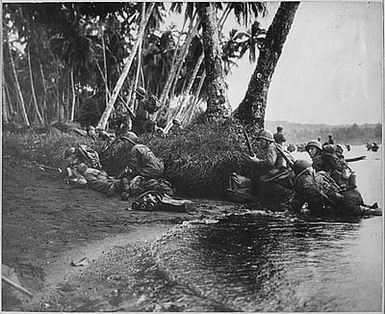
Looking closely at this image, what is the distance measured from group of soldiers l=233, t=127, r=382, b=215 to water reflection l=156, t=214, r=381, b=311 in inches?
3.8

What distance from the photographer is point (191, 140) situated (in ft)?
10.4

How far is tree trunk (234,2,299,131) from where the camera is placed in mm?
3131

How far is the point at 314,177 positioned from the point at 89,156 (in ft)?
4.26

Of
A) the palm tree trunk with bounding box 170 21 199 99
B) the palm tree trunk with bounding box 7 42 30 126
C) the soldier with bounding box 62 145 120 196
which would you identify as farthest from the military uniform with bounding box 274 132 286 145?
the palm tree trunk with bounding box 7 42 30 126

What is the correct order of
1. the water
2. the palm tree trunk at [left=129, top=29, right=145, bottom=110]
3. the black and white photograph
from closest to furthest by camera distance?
the water
the black and white photograph
the palm tree trunk at [left=129, top=29, right=145, bottom=110]

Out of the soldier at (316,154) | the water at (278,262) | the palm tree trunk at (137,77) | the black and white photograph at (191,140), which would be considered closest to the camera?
the water at (278,262)

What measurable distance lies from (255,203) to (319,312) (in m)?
0.68

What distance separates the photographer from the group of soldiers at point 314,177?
120 inches

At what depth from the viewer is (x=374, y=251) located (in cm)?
300

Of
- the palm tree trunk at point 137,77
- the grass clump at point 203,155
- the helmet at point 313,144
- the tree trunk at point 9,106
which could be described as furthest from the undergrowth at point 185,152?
the helmet at point 313,144

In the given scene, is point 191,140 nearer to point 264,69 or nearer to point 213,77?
point 213,77

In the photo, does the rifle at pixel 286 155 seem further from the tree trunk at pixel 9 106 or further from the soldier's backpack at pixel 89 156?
the tree trunk at pixel 9 106

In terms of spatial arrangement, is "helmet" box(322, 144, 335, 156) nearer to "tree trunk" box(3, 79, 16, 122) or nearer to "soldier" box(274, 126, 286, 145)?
"soldier" box(274, 126, 286, 145)

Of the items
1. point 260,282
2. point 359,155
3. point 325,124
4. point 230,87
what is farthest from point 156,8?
point 260,282
